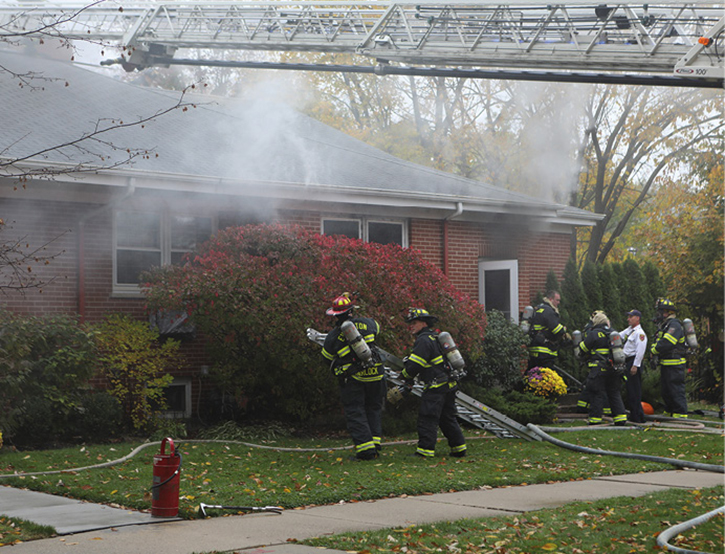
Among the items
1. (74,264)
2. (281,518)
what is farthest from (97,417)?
(281,518)

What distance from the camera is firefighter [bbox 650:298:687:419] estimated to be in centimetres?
1422

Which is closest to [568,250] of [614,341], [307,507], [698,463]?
[614,341]

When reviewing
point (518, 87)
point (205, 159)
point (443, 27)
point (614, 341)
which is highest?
point (518, 87)

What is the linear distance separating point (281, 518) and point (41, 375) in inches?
201

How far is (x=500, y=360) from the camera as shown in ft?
46.9

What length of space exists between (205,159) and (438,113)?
617 inches

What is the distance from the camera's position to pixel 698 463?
9.48 m

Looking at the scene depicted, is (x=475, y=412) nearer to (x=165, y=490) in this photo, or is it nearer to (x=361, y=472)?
(x=361, y=472)

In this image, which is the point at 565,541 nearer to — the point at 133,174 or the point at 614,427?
the point at 614,427

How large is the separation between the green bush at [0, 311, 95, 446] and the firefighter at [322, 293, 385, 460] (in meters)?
3.23

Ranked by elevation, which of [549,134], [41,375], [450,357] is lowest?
[41,375]

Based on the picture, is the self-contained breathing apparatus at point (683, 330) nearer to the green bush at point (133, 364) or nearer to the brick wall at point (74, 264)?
the brick wall at point (74, 264)

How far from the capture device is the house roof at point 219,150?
12977 mm

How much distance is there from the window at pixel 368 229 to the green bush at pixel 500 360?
8.14ft
